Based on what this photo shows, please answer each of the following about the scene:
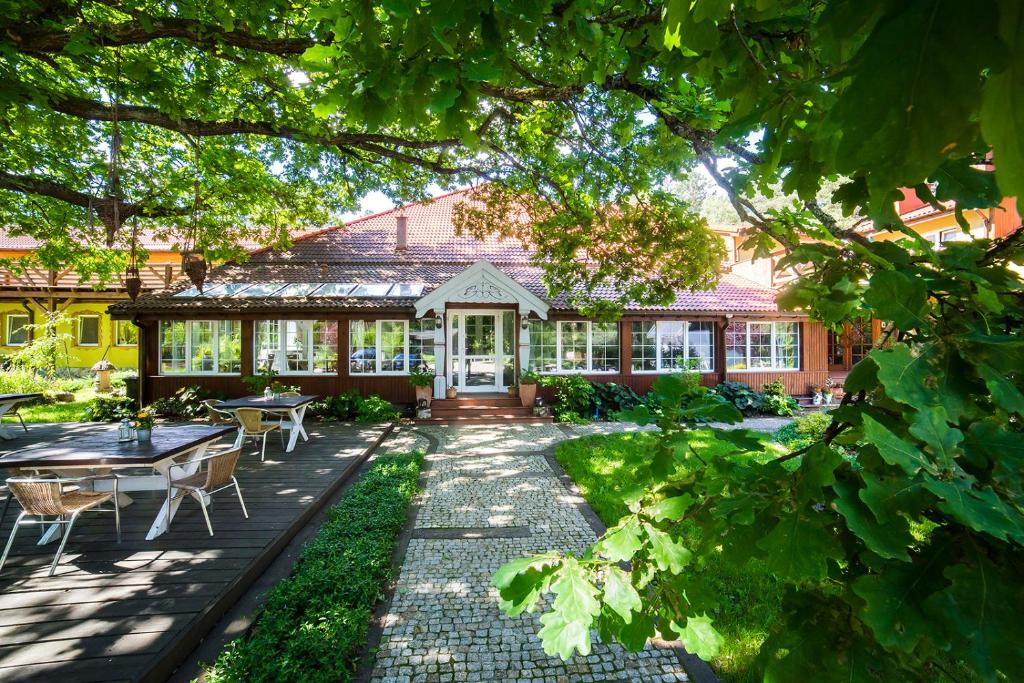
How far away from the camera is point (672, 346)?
611 inches

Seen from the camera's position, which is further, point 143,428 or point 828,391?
point 828,391

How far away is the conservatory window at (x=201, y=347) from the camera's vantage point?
14023 mm

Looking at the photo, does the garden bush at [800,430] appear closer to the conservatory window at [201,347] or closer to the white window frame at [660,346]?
the white window frame at [660,346]

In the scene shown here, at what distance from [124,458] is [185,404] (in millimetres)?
9950

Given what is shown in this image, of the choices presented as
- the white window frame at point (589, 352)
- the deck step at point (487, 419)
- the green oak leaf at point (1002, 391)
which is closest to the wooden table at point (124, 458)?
the green oak leaf at point (1002, 391)

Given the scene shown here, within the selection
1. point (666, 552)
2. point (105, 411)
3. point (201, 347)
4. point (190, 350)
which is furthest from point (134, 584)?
point (190, 350)

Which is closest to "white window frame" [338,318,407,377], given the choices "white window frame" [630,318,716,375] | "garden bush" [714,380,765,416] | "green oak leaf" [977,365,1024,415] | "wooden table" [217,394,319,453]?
"wooden table" [217,394,319,453]

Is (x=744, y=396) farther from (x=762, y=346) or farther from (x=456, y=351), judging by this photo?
(x=456, y=351)

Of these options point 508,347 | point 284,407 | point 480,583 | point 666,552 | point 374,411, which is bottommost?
point 480,583

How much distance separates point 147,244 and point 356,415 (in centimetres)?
1838

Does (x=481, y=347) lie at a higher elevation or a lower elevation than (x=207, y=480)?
higher

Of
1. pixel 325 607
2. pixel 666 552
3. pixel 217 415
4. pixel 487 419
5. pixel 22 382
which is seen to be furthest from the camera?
pixel 22 382

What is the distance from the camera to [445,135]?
158cm

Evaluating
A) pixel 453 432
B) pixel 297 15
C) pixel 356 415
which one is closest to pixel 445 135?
pixel 297 15
